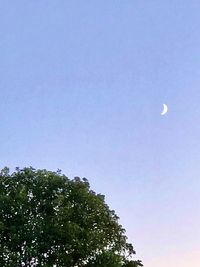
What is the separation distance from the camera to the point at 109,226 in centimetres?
5500

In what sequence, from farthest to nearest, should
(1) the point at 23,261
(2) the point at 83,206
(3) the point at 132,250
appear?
(3) the point at 132,250 < (2) the point at 83,206 < (1) the point at 23,261

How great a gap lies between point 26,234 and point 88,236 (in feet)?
19.7

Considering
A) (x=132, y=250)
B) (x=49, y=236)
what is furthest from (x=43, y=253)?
(x=132, y=250)

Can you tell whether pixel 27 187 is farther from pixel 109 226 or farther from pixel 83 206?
pixel 109 226

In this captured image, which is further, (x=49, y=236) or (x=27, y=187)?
(x=27, y=187)

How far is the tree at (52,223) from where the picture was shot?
48.7 meters

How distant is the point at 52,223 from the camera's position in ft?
162

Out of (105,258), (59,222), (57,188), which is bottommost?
(105,258)

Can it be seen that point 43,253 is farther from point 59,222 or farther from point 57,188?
point 57,188

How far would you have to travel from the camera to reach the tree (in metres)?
48.7

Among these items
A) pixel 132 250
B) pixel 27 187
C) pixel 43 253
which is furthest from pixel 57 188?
pixel 132 250

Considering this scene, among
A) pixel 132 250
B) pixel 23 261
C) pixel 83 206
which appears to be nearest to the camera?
pixel 23 261

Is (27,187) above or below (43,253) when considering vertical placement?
above

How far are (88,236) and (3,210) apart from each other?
8.54m
